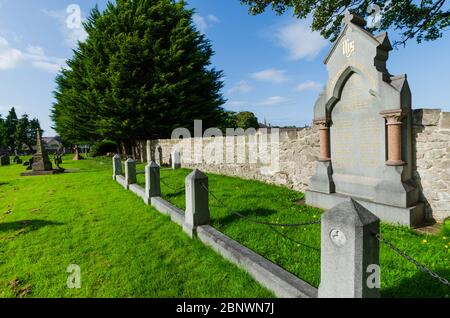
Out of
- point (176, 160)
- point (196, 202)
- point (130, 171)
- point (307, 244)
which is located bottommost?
point (307, 244)

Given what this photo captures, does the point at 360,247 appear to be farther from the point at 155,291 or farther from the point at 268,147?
the point at 268,147

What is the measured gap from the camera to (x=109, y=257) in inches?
180

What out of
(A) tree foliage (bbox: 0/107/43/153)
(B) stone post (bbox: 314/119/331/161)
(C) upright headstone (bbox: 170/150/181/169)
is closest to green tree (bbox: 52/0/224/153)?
(C) upright headstone (bbox: 170/150/181/169)

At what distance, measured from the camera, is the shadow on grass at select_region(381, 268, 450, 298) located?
2971mm

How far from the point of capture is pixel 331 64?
6.69 m

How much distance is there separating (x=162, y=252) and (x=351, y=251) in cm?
329

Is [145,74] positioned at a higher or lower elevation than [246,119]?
lower

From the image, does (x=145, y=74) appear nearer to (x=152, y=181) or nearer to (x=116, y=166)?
(x=116, y=166)

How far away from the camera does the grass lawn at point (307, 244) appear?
323 centimetres

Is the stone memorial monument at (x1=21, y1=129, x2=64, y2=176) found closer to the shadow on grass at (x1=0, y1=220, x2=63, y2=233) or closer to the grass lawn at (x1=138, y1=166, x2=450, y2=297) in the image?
the shadow on grass at (x1=0, y1=220, x2=63, y2=233)

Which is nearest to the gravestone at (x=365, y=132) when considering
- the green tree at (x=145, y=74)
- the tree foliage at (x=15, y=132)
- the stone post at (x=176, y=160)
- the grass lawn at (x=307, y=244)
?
the grass lawn at (x=307, y=244)

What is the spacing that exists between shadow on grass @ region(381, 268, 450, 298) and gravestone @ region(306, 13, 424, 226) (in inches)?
86.0

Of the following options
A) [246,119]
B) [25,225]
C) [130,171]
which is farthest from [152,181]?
[246,119]

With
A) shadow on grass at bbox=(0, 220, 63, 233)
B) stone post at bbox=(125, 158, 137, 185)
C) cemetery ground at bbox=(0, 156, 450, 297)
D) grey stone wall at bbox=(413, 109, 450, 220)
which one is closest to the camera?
cemetery ground at bbox=(0, 156, 450, 297)
